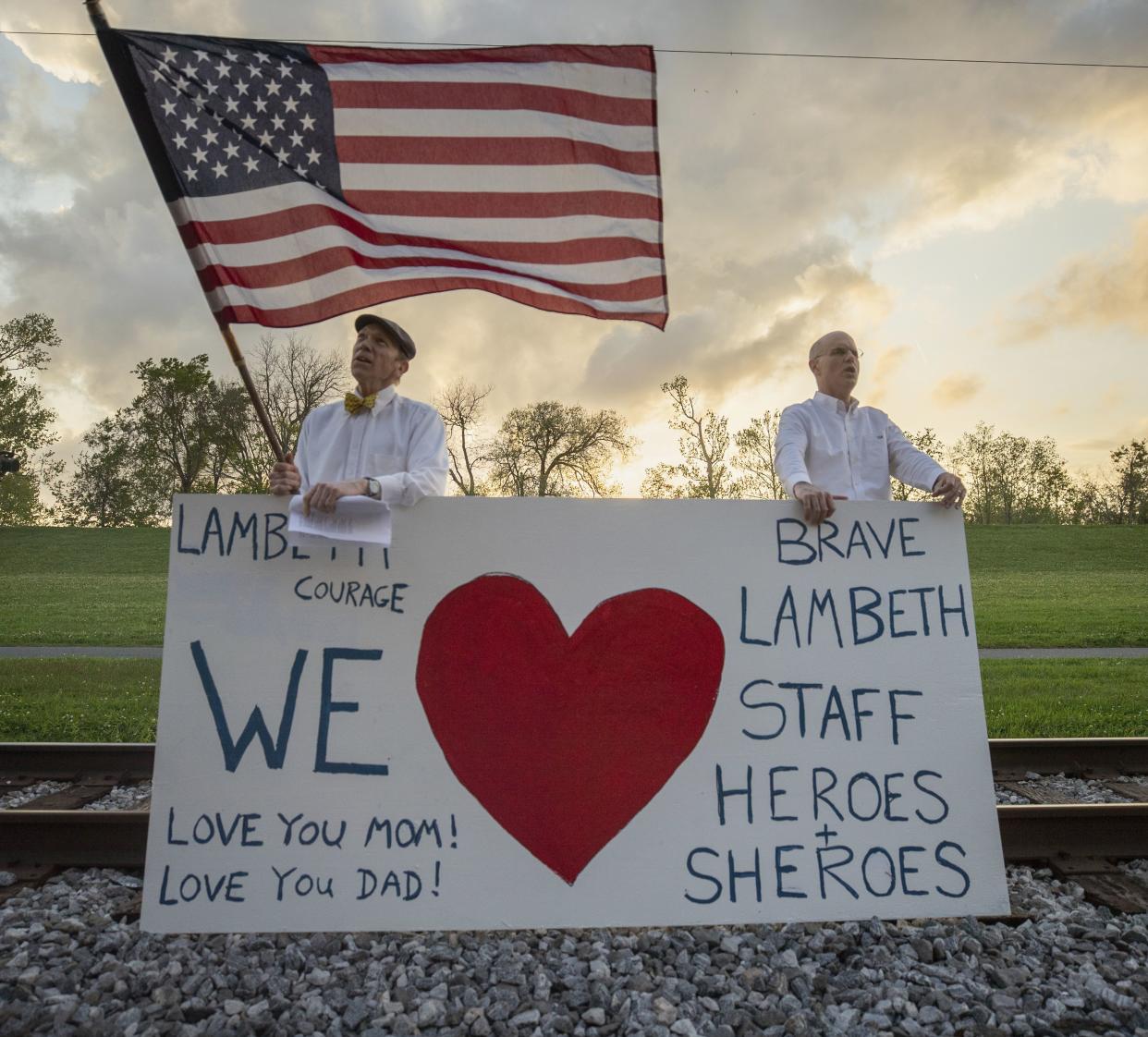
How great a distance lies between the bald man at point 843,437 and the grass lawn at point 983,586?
10465 millimetres

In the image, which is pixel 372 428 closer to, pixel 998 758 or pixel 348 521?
pixel 348 521

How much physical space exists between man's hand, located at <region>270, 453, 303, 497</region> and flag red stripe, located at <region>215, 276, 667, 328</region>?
68 cm

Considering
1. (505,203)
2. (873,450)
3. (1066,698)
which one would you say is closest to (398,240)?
(505,203)

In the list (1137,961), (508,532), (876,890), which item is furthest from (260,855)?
(1137,961)

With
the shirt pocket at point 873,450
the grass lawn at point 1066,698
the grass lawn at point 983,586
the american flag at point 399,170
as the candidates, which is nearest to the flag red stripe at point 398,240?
the american flag at point 399,170

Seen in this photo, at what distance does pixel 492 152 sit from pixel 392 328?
0.91 m

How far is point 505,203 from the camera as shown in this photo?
3271 millimetres

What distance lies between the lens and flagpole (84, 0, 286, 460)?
2.70 m

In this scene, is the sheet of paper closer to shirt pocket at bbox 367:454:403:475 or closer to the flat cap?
Answer: shirt pocket at bbox 367:454:403:475

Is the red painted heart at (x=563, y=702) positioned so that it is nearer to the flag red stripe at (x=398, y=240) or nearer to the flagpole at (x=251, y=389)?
the flagpole at (x=251, y=389)

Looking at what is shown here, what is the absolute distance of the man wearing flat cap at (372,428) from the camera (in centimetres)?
297

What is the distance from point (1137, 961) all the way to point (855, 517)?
1628mm

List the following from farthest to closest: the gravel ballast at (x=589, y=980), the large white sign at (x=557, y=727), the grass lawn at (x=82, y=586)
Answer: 1. the grass lawn at (x=82, y=586)
2. the large white sign at (x=557, y=727)
3. the gravel ballast at (x=589, y=980)

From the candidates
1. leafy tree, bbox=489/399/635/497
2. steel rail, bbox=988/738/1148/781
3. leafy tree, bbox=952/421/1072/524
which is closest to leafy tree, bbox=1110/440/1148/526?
leafy tree, bbox=952/421/1072/524
